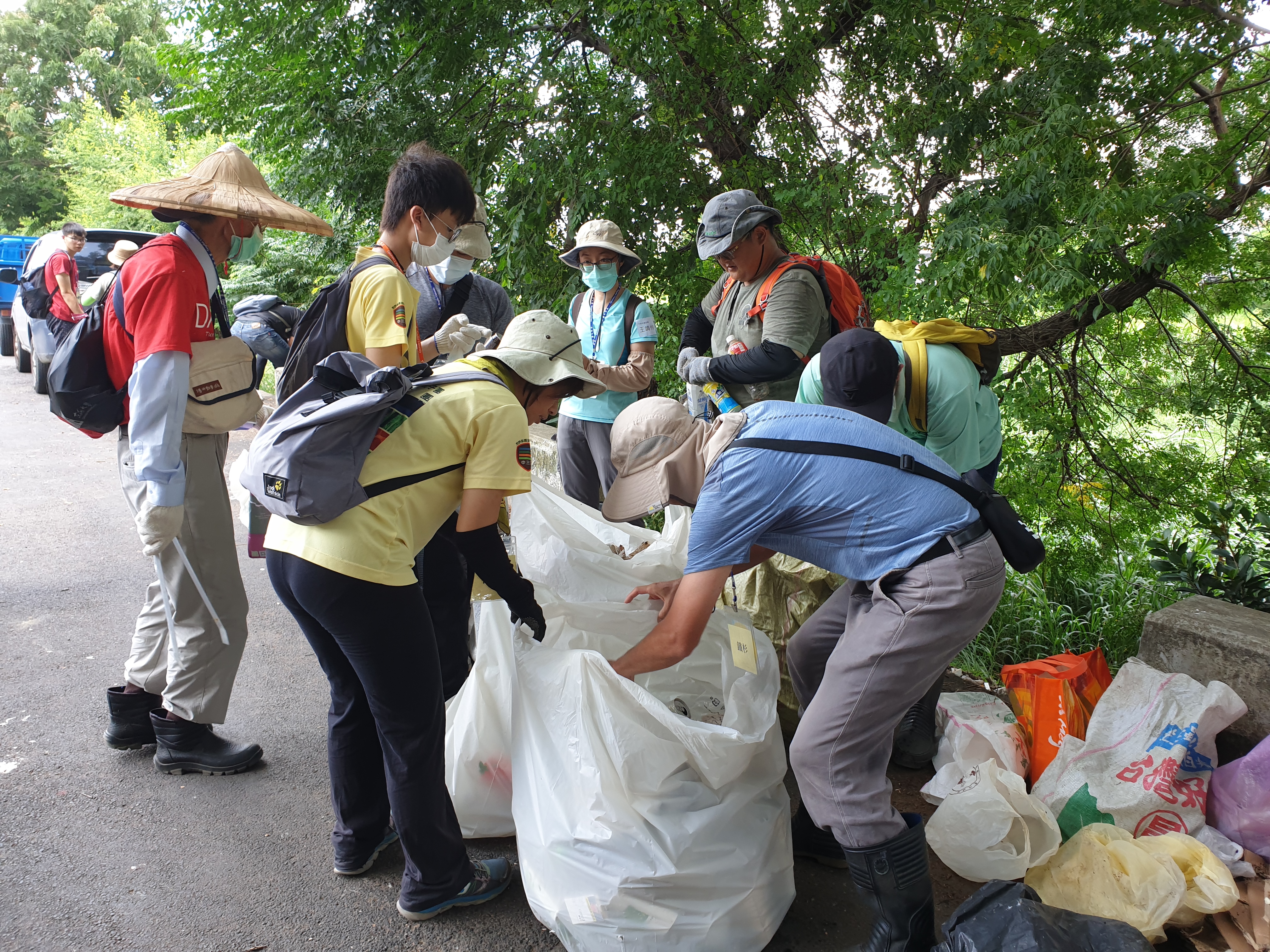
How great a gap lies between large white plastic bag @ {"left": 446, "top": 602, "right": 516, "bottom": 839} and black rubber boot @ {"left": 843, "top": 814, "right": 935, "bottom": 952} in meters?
0.98

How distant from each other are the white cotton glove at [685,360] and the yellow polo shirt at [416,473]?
164cm

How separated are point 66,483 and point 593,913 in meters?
5.88

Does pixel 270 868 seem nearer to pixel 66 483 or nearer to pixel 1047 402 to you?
pixel 1047 402

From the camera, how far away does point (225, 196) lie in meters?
2.57

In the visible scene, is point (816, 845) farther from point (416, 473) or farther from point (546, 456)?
point (546, 456)

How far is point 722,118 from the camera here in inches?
201

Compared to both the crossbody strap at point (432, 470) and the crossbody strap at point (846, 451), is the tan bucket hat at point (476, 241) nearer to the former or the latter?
the crossbody strap at point (432, 470)

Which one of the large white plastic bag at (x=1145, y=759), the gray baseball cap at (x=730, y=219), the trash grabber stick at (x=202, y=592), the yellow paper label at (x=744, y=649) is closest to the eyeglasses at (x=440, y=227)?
the gray baseball cap at (x=730, y=219)

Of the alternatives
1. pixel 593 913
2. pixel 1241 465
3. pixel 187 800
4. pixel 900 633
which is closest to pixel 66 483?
→ pixel 187 800

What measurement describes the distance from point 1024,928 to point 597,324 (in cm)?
302

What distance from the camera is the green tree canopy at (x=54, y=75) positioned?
29125 mm

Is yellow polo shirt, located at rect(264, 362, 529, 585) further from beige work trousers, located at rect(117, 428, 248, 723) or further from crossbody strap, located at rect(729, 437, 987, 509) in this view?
beige work trousers, located at rect(117, 428, 248, 723)

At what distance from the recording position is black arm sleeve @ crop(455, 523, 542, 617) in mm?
2023

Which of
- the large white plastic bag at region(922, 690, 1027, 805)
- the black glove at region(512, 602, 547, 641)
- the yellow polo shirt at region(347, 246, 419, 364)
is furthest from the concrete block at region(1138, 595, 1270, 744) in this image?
the yellow polo shirt at region(347, 246, 419, 364)
